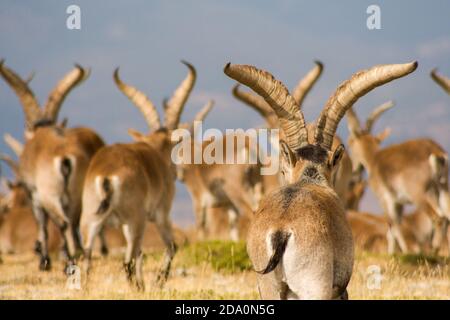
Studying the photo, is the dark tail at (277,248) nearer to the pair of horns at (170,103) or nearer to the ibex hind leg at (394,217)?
the pair of horns at (170,103)

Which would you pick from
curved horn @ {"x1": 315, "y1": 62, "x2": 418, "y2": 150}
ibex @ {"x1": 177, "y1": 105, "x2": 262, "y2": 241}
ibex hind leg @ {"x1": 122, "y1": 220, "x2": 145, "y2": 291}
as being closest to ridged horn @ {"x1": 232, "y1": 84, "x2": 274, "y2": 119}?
ibex @ {"x1": 177, "y1": 105, "x2": 262, "y2": 241}

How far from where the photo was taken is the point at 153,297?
1066 centimetres

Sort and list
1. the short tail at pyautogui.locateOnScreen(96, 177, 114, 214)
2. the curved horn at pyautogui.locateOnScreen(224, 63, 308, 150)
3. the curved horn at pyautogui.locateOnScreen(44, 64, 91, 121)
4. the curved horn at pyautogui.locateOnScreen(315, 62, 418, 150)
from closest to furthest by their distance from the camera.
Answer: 1. the curved horn at pyautogui.locateOnScreen(224, 63, 308, 150)
2. the curved horn at pyautogui.locateOnScreen(315, 62, 418, 150)
3. the short tail at pyautogui.locateOnScreen(96, 177, 114, 214)
4. the curved horn at pyautogui.locateOnScreen(44, 64, 91, 121)

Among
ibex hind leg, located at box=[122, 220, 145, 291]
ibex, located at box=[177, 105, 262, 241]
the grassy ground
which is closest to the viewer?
ibex hind leg, located at box=[122, 220, 145, 291]

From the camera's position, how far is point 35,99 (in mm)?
16609

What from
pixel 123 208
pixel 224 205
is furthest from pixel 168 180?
pixel 224 205

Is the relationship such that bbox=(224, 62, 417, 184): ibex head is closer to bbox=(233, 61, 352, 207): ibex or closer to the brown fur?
bbox=(233, 61, 352, 207): ibex

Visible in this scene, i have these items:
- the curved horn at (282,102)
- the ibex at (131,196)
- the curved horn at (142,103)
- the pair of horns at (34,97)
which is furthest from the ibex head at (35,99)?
the curved horn at (282,102)

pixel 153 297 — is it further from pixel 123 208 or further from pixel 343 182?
pixel 343 182

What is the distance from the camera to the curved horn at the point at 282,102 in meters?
7.63

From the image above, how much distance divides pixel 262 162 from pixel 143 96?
5.75 metres

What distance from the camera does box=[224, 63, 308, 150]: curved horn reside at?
7633 millimetres

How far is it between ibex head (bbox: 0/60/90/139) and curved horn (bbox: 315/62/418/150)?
355 inches

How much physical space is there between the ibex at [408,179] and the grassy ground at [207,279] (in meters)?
2.06
